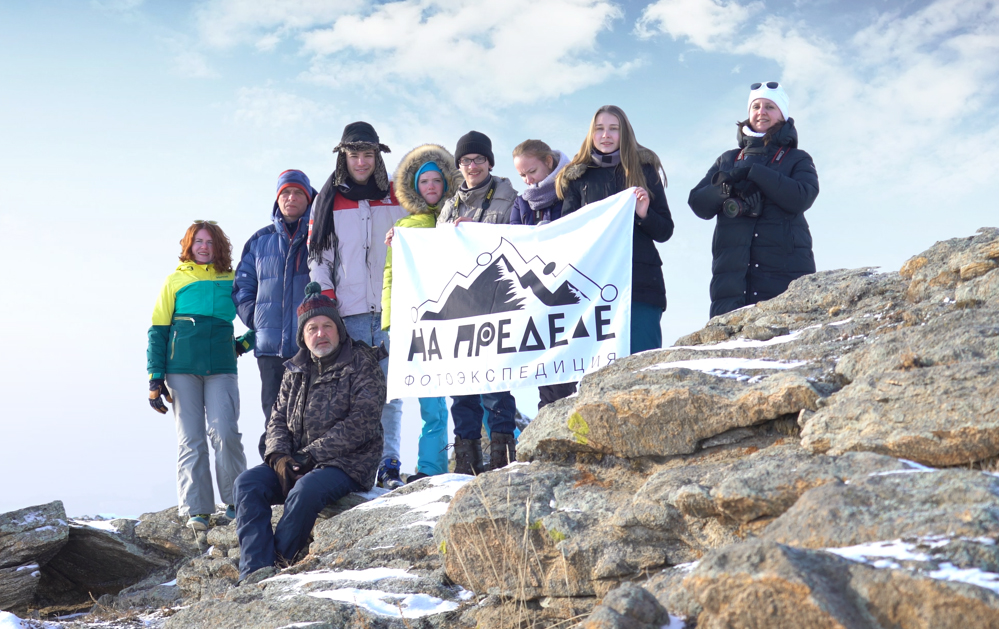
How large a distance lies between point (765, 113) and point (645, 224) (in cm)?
124

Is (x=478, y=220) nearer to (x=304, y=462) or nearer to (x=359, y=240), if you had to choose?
(x=359, y=240)

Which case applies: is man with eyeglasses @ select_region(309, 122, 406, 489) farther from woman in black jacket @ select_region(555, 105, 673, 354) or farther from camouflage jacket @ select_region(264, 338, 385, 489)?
woman in black jacket @ select_region(555, 105, 673, 354)

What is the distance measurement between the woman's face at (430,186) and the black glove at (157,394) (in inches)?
128

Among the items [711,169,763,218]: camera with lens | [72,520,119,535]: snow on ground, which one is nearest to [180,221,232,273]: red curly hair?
[72,520,119,535]: snow on ground

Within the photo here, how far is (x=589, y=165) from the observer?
21.4ft

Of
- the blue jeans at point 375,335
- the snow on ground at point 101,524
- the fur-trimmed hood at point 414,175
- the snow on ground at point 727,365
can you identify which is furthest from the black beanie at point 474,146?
the snow on ground at point 101,524

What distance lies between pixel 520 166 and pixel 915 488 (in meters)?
4.83

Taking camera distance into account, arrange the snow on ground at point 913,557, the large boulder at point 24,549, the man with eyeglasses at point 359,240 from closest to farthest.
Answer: the snow on ground at point 913,557
the man with eyeglasses at point 359,240
the large boulder at point 24,549

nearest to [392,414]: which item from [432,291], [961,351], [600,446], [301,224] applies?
[432,291]

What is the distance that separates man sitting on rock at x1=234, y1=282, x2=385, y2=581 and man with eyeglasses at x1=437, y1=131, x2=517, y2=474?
700mm

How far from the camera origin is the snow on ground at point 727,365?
4.27 metres

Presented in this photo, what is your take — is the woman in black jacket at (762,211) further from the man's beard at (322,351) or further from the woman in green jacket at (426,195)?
the man's beard at (322,351)

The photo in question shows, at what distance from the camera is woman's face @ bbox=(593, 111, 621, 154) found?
635 centimetres

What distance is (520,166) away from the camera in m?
7.03
